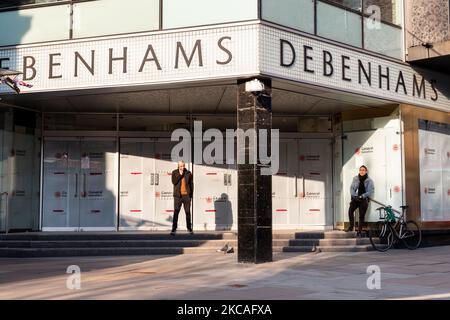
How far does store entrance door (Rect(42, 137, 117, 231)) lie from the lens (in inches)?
666

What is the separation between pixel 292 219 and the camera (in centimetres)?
1738

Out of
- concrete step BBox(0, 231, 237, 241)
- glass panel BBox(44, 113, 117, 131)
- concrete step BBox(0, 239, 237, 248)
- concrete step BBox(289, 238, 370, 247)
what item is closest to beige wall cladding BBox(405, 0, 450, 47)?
concrete step BBox(289, 238, 370, 247)

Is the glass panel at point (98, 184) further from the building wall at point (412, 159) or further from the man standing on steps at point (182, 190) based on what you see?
the building wall at point (412, 159)

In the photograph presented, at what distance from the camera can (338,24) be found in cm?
1414

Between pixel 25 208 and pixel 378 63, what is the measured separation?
395 inches

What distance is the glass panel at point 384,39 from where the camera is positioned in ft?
49.0

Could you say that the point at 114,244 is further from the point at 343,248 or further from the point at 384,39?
the point at 384,39

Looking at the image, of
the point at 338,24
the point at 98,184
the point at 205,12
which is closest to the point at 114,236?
the point at 98,184

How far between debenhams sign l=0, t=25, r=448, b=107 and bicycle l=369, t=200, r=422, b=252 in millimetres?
3089

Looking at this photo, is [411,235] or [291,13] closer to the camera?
[291,13]

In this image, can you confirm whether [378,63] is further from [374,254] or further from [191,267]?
[191,267]

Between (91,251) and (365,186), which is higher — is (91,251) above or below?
below

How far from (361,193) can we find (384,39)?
399 centimetres
